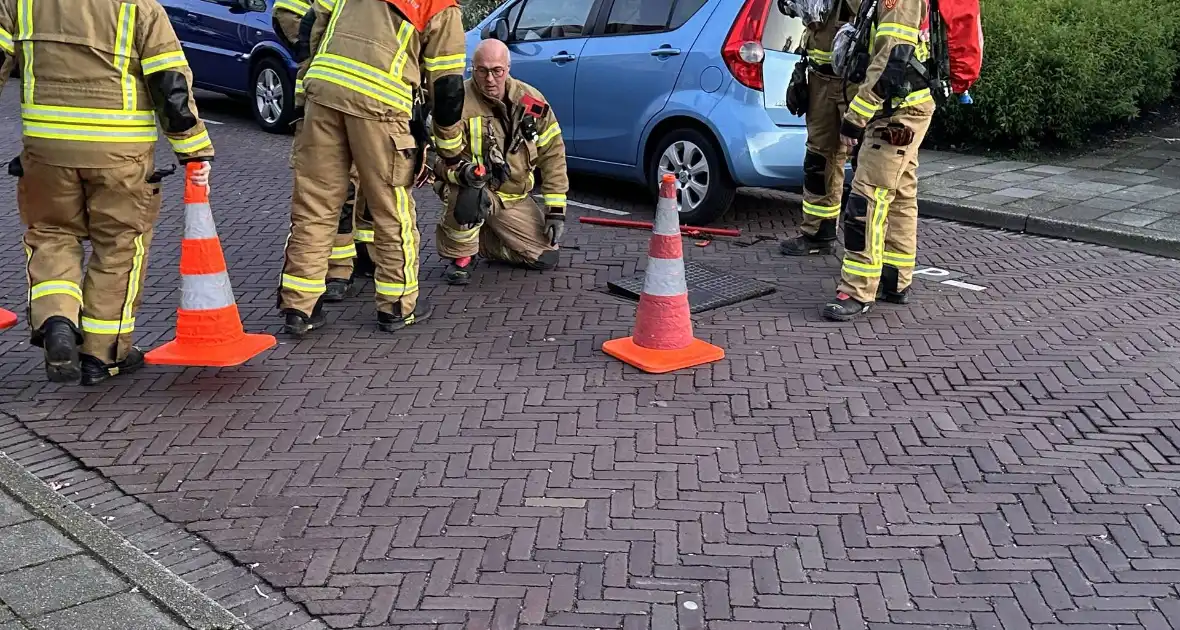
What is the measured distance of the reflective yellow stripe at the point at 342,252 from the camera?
6078 mm

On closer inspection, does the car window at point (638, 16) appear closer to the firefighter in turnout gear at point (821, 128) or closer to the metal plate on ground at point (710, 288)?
the firefighter in turnout gear at point (821, 128)

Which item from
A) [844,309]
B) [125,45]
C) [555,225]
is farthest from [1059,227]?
[125,45]

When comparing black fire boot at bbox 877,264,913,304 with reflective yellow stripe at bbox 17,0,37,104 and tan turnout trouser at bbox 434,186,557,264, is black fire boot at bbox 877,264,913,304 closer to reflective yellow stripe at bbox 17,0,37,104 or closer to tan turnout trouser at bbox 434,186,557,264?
tan turnout trouser at bbox 434,186,557,264

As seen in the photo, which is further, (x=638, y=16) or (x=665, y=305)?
(x=638, y=16)

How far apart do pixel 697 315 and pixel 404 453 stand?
84.4 inches

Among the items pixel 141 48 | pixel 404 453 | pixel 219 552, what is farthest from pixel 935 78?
pixel 219 552

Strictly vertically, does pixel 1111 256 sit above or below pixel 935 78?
below

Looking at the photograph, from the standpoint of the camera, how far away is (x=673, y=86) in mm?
7652

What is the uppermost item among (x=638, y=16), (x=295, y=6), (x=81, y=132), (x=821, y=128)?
(x=638, y=16)

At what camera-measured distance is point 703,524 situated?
3844 millimetres

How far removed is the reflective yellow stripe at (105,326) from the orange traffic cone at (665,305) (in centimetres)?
216

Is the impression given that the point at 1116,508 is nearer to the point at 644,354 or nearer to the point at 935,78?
the point at 644,354

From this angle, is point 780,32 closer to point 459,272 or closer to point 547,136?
point 547,136

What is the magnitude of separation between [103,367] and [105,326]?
18cm
